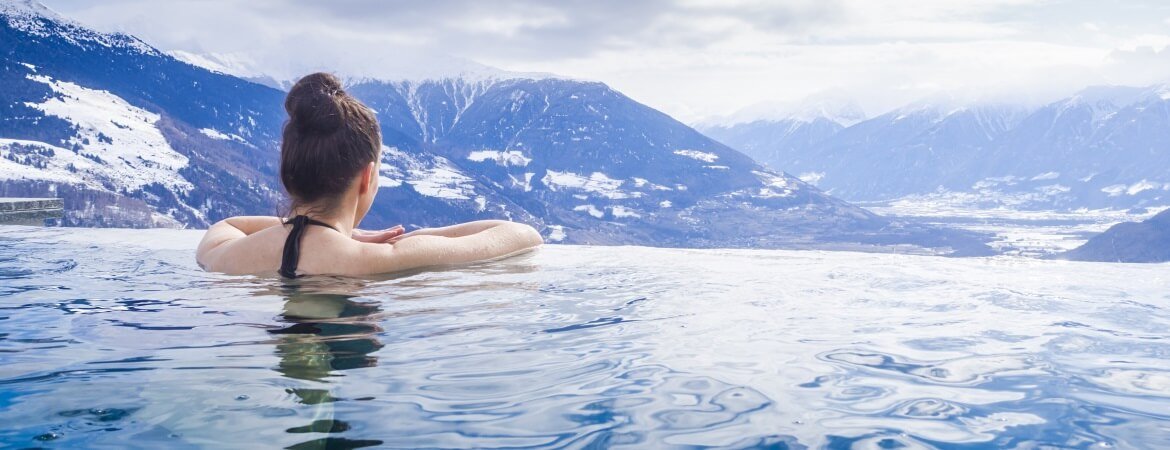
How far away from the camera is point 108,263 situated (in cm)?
611

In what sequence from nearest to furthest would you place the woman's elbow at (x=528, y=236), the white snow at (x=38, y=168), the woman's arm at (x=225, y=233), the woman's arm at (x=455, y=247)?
the woman's arm at (x=455, y=247)
the woman's arm at (x=225, y=233)
the woman's elbow at (x=528, y=236)
the white snow at (x=38, y=168)

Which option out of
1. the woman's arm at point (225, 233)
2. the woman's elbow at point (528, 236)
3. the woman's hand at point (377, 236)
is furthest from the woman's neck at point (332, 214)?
the woman's elbow at point (528, 236)

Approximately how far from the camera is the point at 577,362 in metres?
2.77

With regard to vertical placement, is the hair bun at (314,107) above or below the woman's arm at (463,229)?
above

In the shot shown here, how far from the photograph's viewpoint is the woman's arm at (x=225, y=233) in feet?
16.7

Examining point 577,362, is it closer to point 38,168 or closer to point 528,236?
point 528,236

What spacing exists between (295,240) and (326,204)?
0.28m

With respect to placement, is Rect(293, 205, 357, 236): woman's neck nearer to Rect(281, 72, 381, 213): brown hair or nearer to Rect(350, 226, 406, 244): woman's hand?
Rect(281, 72, 381, 213): brown hair

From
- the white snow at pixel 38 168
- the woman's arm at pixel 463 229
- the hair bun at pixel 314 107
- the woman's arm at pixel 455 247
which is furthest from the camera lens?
the white snow at pixel 38 168

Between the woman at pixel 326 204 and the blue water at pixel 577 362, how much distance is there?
0.14 metres

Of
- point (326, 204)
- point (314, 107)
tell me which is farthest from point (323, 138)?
point (326, 204)

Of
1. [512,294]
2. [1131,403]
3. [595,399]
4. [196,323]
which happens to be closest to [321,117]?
[196,323]

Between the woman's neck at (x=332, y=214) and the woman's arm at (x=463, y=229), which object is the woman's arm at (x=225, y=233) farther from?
the woman's arm at (x=463, y=229)

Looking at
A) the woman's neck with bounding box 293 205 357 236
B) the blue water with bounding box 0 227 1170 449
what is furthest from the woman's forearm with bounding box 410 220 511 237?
the woman's neck with bounding box 293 205 357 236
